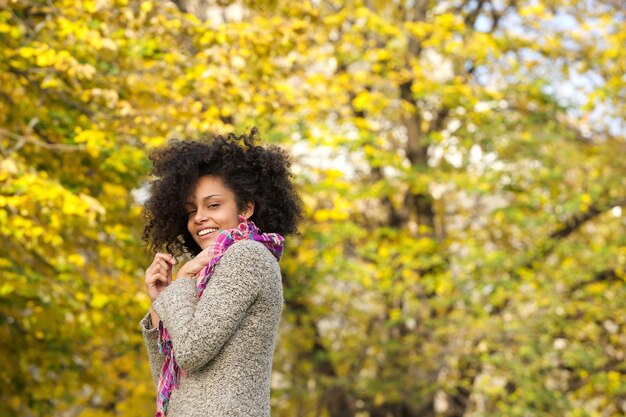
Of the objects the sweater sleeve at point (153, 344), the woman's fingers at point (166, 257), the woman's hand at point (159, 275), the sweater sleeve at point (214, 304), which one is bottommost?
the sweater sleeve at point (153, 344)

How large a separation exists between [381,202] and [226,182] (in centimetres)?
1066

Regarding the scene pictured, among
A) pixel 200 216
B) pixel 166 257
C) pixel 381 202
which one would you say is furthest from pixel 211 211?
pixel 381 202

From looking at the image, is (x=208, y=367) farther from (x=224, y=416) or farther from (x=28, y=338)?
(x=28, y=338)

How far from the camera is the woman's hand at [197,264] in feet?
8.86

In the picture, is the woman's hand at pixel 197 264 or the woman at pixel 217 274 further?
the woman's hand at pixel 197 264

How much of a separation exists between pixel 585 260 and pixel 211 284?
29.9 ft

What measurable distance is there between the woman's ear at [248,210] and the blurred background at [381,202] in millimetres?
3904

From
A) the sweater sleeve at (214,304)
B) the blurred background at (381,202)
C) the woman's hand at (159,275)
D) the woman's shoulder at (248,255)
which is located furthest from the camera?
the blurred background at (381,202)

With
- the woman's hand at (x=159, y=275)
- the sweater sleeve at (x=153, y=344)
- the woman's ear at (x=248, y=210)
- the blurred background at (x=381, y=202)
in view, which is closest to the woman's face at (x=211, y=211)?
the woman's ear at (x=248, y=210)

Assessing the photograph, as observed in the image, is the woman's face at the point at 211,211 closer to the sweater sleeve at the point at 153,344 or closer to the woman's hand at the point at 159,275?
the woman's hand at the point at 159,275

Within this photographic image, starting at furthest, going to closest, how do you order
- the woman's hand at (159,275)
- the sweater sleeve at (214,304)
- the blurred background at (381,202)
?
the blurred background at (381,202) < the woman's hand at (159,275) < the sweater sleeve at (214,304)

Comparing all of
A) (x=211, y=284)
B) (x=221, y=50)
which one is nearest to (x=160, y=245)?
(x=211, y=284)

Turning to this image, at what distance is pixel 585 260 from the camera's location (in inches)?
438

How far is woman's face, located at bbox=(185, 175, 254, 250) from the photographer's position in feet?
9.24
